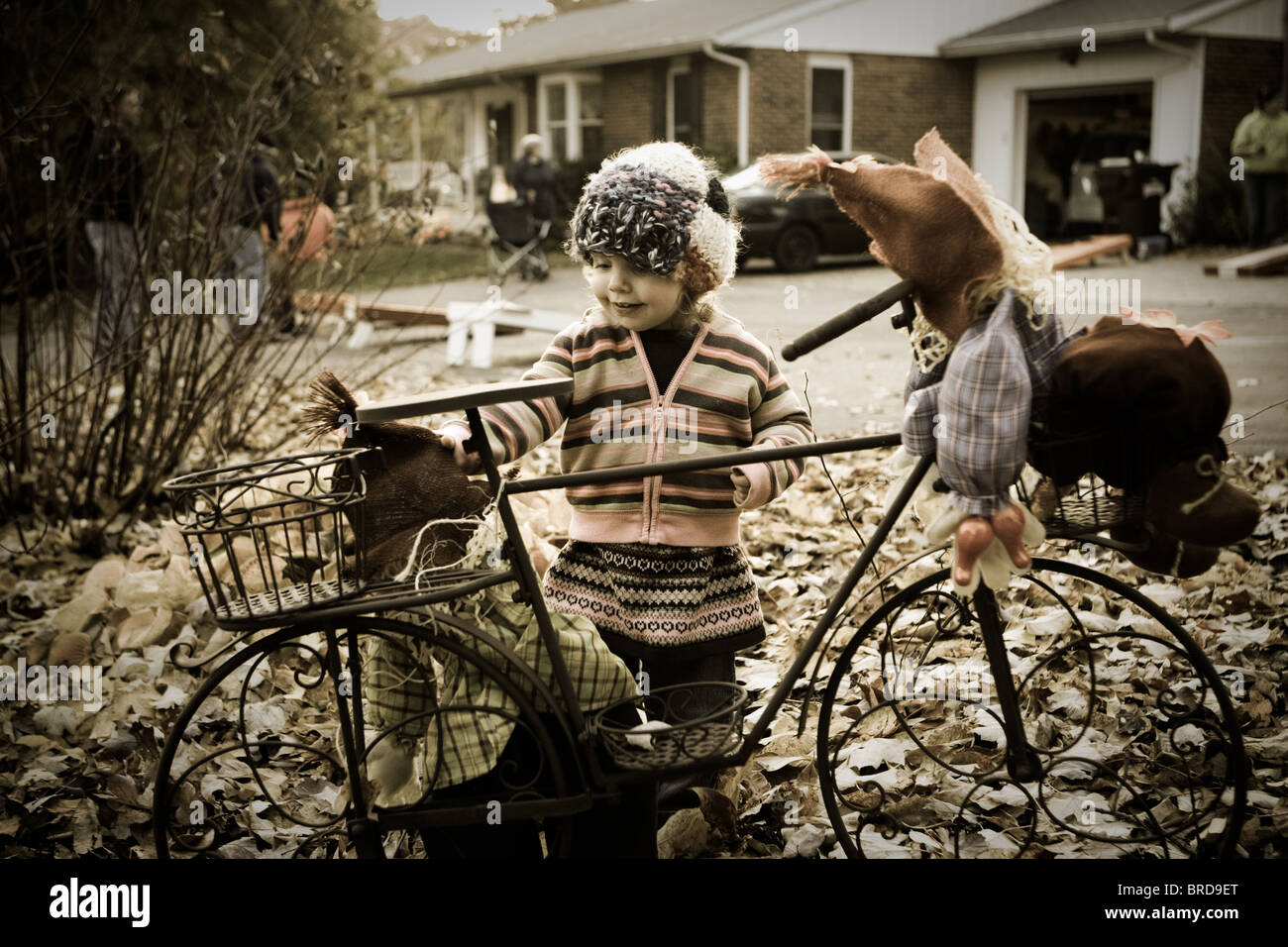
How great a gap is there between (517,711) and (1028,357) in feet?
4.11

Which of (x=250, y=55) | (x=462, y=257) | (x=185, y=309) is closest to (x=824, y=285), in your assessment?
(x=250, y=55)

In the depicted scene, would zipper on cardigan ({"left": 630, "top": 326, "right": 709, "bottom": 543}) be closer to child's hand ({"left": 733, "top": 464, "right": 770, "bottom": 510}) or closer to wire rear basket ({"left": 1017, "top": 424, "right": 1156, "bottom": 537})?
child's hand ({"left": 733, "top": 464, "right": 770, "bottom": 510})

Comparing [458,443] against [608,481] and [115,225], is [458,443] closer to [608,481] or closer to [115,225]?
[608,481]

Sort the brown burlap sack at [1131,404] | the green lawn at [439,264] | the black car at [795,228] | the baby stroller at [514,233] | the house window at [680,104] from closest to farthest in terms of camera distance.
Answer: the brown burlap sack at [1131,404], the baby stroller at [514,233], the green lawn at [439,264], the black car at [795,228], the house window at [680,104]

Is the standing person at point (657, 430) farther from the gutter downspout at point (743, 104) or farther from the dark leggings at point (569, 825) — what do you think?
the gutter downspout at point (743, 104)

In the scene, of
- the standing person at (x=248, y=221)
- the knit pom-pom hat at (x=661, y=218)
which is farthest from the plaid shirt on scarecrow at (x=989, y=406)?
the standing person at (x=248, y=221)

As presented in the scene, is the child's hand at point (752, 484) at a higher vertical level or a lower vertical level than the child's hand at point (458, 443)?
lower

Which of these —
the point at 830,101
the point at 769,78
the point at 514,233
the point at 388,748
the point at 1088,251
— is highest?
the point at 769,78

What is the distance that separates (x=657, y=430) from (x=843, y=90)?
20.4 meters

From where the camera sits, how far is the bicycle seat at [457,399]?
2203 mm

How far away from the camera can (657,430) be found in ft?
8.63

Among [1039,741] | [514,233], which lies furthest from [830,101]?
[1039,741]

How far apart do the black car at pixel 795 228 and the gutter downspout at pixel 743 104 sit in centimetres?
358

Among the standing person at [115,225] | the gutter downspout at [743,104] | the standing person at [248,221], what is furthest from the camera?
the gutter downspout at [743,104]
